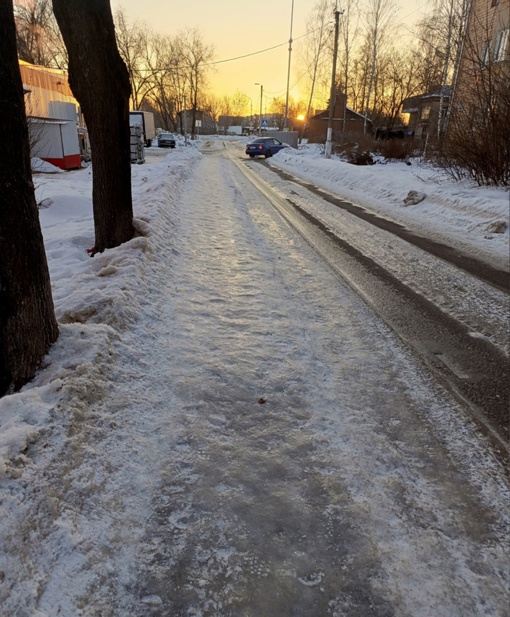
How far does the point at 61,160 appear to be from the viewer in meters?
19.3

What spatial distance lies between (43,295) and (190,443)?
145 centimetres

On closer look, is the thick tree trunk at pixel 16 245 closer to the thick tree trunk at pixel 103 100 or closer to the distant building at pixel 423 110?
the thick tree trunk at pixel 103 100

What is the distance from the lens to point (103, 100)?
5098 mm

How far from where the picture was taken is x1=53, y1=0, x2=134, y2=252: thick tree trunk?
477 centimetres

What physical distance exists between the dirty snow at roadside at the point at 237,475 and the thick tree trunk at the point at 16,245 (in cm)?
19

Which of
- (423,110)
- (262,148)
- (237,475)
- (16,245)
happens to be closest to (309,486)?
(237,475)

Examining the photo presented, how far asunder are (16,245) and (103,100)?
329 centimetres

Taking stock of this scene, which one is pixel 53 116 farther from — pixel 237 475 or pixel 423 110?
pixel 423 110

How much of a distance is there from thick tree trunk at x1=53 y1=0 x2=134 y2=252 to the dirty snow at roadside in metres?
1.62

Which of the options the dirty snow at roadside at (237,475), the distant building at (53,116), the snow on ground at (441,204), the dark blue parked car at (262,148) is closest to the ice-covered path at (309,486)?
the dirty snow at roadside at (237,475)

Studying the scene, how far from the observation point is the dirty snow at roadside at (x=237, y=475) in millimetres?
1728

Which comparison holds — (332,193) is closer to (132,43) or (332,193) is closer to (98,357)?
(98,357)

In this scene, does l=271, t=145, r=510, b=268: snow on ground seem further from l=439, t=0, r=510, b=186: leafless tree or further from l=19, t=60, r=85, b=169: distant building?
l=19, t=60, r=85, b=169: distant building

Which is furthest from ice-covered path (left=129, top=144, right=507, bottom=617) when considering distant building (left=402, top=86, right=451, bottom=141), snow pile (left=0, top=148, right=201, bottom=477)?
distant building (left=402, top=86, right=451, bottom=141)
